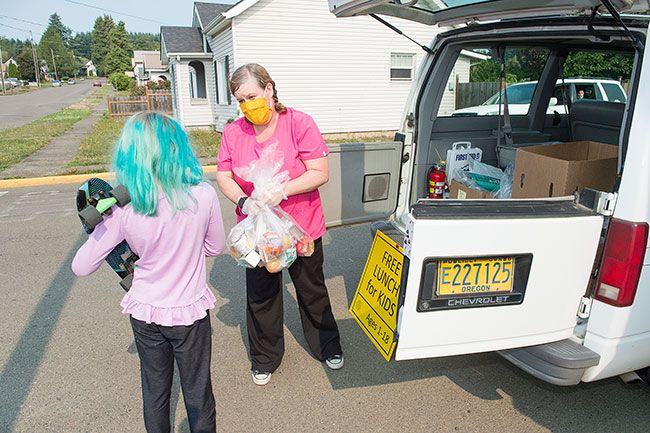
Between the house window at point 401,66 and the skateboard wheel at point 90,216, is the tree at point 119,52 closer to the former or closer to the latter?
the house window at point 401,66

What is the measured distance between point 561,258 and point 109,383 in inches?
107

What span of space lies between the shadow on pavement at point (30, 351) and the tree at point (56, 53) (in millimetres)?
132250

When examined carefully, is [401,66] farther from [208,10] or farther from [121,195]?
[121,195]

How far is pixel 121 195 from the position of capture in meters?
1.83

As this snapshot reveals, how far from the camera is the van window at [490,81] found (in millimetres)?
4414

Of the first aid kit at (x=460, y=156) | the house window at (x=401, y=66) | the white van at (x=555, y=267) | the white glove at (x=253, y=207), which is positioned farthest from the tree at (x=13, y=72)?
the white van at (x=555, y=267)

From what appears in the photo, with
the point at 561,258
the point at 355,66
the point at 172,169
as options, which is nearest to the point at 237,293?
the point at 172,169

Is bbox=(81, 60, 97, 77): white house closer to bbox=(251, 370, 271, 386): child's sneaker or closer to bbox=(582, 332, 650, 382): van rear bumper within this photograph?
bbox=(251, 370, 271, 386): child's sneaker

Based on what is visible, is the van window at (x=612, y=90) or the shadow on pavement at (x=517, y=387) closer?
the shadow on pavement at (x=517, y=387)

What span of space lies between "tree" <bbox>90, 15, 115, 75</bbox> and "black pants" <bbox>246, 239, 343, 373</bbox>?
130695 millimetres

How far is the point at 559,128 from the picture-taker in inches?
202

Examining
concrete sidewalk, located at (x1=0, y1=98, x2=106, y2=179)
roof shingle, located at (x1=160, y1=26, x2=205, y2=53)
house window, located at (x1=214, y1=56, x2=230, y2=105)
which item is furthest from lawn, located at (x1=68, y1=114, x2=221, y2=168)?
roof shingle, located at (x1=160, y1=26, x2=205, y2=53)

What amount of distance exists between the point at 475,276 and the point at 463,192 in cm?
196

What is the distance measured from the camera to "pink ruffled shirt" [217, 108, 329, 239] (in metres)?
2.70
